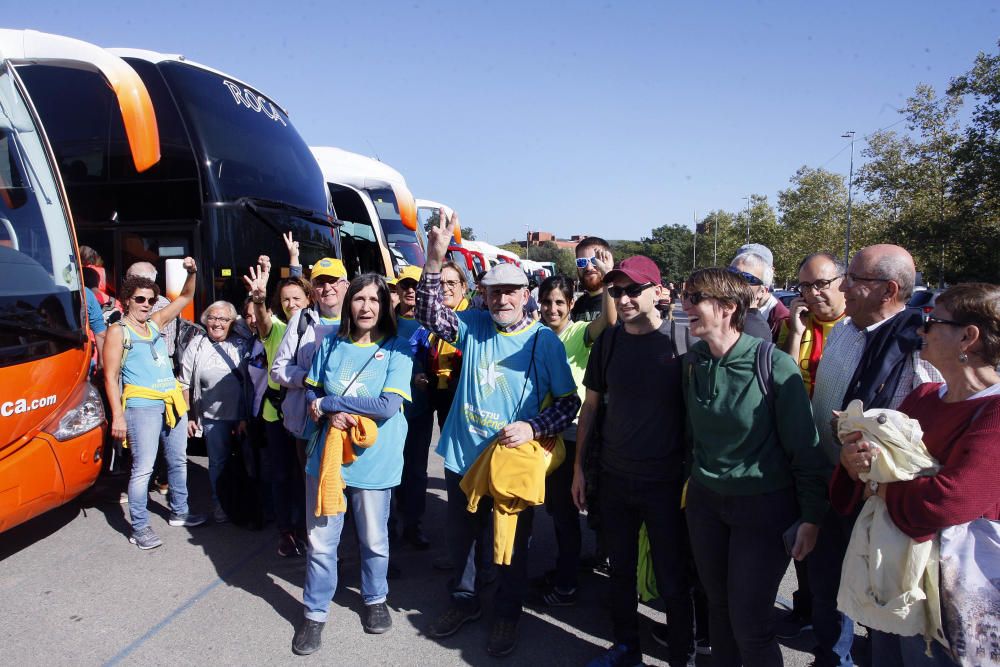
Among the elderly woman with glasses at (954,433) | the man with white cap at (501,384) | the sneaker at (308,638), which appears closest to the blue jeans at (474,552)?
the man with white cap at (501,384)

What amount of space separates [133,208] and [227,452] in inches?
97.9

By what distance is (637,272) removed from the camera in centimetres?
275

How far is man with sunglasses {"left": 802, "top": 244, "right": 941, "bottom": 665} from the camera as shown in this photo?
2.35 metres

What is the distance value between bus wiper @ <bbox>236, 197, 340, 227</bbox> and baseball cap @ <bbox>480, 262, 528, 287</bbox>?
3375mm

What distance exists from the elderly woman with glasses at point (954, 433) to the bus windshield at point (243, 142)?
17.2ft

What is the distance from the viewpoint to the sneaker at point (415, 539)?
4.21 metres

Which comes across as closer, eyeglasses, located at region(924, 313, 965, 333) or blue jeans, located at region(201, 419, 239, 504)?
eyeglasses, located at region(924, 313, 965, 333)

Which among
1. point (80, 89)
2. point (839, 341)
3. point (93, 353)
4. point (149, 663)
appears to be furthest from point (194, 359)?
point (839, 341)

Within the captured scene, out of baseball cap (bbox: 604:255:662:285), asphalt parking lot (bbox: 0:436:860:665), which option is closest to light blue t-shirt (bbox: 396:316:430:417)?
asphalt parking lot (bbox: 0:436:860:665)

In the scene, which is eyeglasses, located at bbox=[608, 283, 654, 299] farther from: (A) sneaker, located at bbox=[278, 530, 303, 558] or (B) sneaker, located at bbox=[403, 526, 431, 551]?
(A) sneaker, located at bbox=[278, 530, 303, 558]

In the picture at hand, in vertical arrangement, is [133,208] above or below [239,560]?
above

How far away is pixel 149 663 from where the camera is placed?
2.85 meters

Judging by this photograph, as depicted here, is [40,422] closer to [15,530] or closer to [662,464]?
[15,530]

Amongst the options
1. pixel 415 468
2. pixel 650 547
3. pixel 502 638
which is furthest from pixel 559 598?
pixel 415 468
